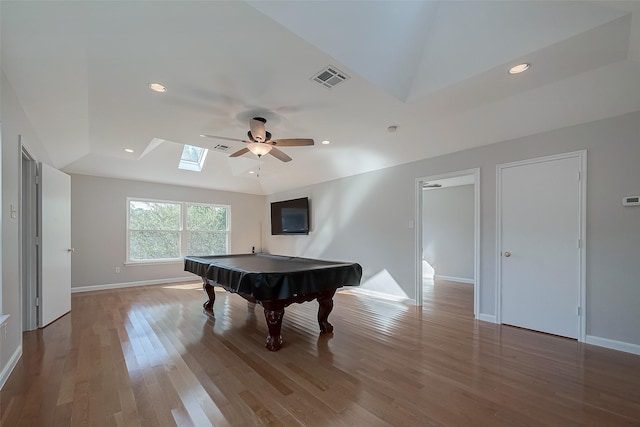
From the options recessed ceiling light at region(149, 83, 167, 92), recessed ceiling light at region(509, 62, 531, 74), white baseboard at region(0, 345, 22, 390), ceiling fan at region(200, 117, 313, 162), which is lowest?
white baseboard at region(0, 345, 22, 390)

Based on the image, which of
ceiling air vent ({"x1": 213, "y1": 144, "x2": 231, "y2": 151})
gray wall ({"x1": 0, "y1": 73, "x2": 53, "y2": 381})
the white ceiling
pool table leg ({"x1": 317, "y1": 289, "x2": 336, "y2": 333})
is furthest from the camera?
ceiling air vent ({"x1": 213, "y1": 144, "x2": 231, "y2": 151})

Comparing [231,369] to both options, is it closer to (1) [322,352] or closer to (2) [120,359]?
(1) [322,352]

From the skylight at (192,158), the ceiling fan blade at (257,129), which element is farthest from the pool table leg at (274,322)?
the skylight at (192,158)

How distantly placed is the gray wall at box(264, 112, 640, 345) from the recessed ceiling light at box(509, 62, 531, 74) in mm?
1396

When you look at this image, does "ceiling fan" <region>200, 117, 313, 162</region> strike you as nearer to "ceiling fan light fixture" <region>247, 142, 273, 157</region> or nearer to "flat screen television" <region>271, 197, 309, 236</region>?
"ceiling fan light fixture" <region>247, 142, 273, 157</region>

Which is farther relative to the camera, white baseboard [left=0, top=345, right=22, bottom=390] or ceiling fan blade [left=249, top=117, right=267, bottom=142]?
ceiling fan blade [left=249, top=117, right=267, bottom=142]

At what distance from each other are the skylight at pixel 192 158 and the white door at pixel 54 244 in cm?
235

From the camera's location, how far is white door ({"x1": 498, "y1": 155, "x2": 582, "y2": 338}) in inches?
126

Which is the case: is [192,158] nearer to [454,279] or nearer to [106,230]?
[106,230]

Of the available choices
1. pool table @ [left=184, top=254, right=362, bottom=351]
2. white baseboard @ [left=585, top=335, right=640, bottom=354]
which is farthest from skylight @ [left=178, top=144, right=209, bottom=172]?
white baseboard @ [left=585, top=335, right=640, bottom=354]

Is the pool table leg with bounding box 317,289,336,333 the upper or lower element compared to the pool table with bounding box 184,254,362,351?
lower

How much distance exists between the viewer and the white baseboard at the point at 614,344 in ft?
9.06

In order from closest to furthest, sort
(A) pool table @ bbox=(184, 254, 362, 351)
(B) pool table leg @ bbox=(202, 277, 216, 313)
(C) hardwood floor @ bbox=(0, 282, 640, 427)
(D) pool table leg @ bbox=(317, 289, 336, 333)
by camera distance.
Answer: (C) hardwood floor @ bbox=(0, 282, 640, 427)
(A) pool table @ bbox=(184, 254, 362, 351)
(D) pool table leg @ bbox=(317, 289, 336, 333)
(B) pool table leg @ bbox=(202, 277, 216, 313)

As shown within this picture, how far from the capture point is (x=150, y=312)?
4094 millimetres
